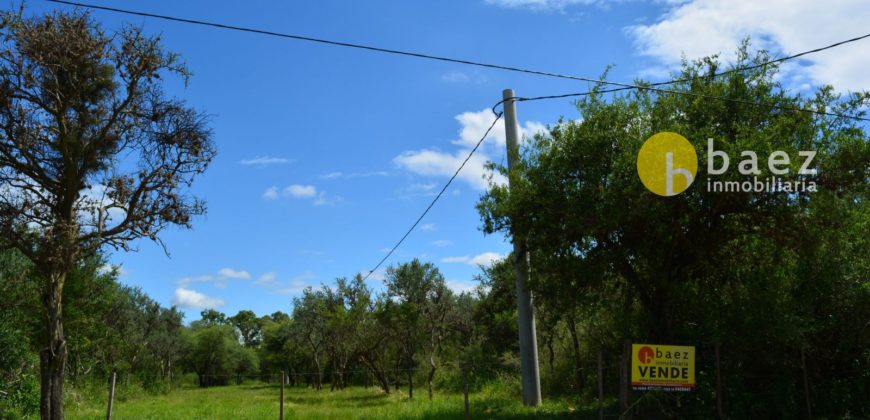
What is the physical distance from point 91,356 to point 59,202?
22133 mm

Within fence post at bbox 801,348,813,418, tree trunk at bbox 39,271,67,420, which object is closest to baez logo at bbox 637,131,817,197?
fence post at bbox 801,348,813,418

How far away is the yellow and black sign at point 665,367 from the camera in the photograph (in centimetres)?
923

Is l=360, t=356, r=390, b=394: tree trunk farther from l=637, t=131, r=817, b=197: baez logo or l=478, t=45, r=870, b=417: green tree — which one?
l=637, t=131, r=817, b=197: baez logo

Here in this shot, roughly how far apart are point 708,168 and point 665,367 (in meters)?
3.57

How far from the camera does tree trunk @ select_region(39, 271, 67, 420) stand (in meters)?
11.8

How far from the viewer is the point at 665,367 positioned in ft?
30.7

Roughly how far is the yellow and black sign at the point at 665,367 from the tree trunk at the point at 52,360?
1124cm

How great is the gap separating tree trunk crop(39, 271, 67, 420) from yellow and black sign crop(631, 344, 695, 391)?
11243 mm

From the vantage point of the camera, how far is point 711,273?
12.4 metres

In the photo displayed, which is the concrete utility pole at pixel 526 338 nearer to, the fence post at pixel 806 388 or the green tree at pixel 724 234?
the green tree at pixel 724 234

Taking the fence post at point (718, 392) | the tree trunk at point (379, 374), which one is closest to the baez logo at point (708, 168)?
the fence post at point (718, 392)

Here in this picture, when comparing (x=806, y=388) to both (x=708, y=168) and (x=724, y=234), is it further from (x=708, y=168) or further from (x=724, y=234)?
(x=708, y=168)

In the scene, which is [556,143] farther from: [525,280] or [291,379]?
[291,379]

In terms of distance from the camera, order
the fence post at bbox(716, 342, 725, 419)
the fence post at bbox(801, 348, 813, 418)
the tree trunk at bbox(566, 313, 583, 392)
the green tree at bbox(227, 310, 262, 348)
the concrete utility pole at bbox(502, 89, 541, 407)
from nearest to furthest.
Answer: the fence post at bbox(716, 342, 725, 419) → the fence post at bbox(801, 348, 813, 418) → the concrete utility pole at bbox(502, 89, 541, 407) → the tree trunk at bbox(566, 313, 583, 392) → the green tree at bbox(227, 310, 262, 348)
